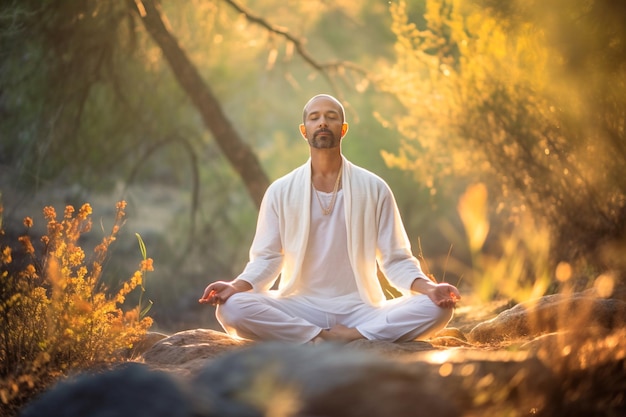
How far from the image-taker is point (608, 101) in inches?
228

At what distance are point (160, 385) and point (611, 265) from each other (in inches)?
193

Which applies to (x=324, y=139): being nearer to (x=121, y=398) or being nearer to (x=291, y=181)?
(x=291, y=181)

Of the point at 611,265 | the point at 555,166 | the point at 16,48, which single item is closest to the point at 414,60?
the point at 555,166

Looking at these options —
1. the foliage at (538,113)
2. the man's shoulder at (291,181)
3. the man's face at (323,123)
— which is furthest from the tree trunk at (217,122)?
the man's face at (323,123)

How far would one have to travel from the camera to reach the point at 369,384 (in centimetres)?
223

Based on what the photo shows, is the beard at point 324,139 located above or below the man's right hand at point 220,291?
above

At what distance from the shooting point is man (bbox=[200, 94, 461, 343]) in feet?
14.0

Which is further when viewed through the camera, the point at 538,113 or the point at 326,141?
the point at 538,113

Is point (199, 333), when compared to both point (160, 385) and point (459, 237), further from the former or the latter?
point (459, 237)

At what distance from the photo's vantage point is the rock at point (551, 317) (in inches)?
166

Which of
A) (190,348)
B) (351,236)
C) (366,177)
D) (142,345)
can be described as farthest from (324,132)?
(142,345)

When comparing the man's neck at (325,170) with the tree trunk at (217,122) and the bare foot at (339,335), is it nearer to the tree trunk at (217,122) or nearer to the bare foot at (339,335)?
the bare foot at (339,335)

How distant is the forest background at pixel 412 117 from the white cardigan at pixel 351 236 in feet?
0.67

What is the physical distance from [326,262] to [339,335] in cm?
48
